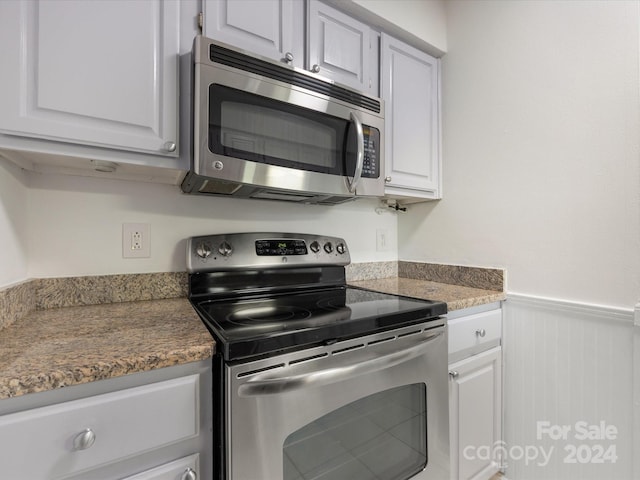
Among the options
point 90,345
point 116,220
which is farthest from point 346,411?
point 116,220

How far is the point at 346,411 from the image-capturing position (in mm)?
903

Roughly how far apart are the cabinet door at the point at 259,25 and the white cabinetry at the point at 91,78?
13 centimetres

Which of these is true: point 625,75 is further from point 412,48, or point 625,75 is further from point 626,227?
point 412,48

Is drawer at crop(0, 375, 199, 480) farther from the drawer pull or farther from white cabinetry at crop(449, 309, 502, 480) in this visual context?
white cabinetry at crop(449, 309, 502, 480)

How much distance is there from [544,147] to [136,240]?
172 centimetres

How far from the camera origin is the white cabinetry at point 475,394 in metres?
1.25

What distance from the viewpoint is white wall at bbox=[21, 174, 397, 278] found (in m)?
1.06

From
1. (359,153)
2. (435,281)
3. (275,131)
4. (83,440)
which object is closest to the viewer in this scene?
(83,440)

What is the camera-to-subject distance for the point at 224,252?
1.27 m

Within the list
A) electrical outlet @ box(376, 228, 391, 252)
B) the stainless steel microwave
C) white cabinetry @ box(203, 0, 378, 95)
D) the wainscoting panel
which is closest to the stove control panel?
the stainless steel microwave

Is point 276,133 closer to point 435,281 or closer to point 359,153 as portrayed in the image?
point 359,153

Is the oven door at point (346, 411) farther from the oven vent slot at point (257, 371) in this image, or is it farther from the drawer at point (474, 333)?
the drawer at point (474, 333)

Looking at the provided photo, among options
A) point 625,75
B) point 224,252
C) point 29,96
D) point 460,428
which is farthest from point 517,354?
point 29,96

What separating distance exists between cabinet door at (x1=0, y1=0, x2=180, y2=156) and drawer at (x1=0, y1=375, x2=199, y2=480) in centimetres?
68
